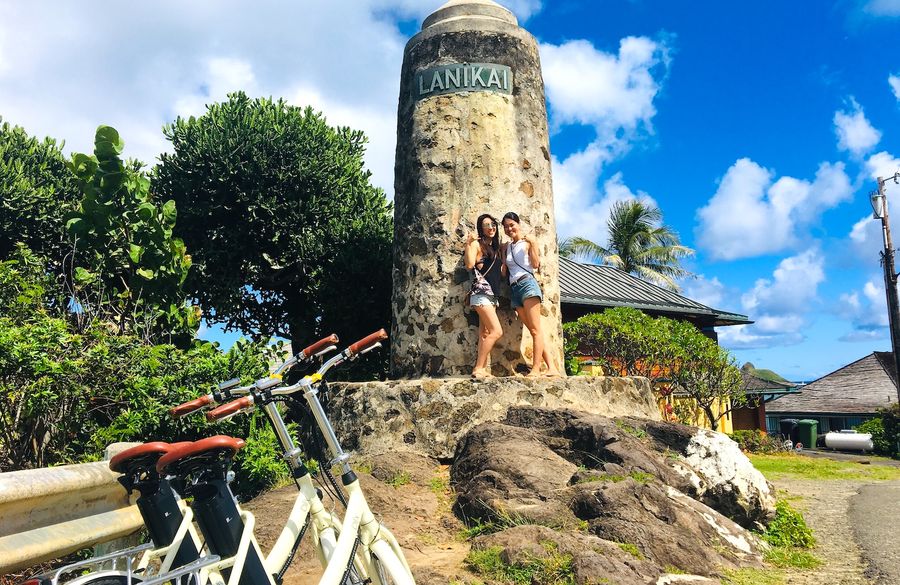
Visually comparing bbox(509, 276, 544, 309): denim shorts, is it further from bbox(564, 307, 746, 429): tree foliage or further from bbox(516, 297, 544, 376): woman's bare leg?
bbox(564, 307, 746, 429): tree foliage

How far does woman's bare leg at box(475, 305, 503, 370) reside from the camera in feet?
26.1

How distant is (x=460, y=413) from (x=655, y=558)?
2756 millimetres

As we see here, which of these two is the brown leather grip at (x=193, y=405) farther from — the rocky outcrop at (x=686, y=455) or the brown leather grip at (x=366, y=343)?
the rocky outcrop at (x=686, y=455)

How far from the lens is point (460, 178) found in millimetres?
8586

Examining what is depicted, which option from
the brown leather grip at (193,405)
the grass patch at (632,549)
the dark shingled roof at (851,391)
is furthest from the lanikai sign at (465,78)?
the dark shingled roof at (851,391)

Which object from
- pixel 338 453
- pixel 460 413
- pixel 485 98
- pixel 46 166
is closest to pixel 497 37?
pixel 485 98

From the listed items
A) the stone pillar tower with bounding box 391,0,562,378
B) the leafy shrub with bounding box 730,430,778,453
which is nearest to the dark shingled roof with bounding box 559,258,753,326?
the leafy shrub with bounding box 730,430,778,453

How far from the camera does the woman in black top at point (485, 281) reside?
797cm

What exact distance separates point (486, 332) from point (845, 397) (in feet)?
101

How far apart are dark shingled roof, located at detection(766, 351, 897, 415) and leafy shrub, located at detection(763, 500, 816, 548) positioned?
27283 mm

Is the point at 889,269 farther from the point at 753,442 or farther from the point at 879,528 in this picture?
the point at 879,528

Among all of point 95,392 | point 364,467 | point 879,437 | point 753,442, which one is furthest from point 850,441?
point 95,392

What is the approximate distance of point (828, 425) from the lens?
33.5 m

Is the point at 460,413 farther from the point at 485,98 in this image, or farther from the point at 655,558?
the point at 485,98
